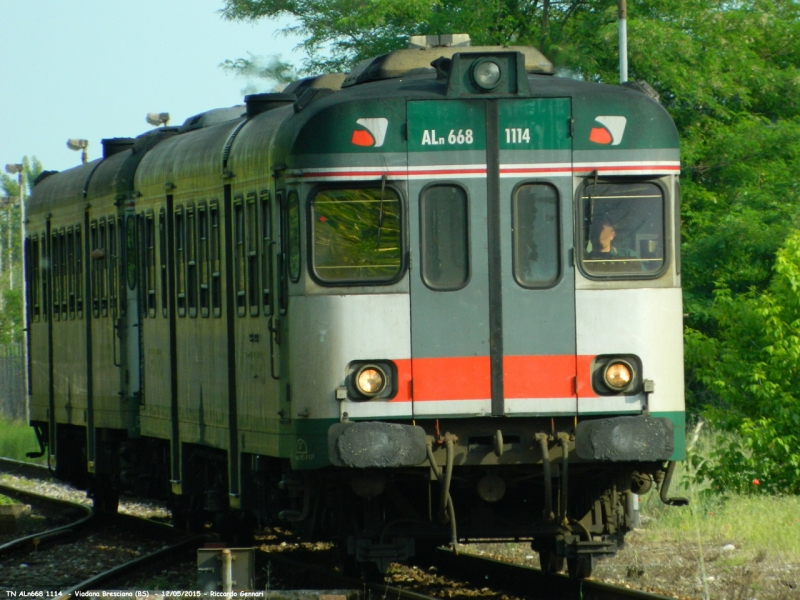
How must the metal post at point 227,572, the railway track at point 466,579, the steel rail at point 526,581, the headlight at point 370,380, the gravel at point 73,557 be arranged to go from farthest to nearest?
1. the gravel at point 73,557
2. the railway track at point 466,579
3. the steel rail at point 526,581
4. the headlight at point 370,380
5. the metal post at point 227,572

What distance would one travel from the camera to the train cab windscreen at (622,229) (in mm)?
8992

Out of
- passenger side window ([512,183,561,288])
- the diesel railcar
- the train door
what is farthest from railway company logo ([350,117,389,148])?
passenger side window ([512,183,561,288])

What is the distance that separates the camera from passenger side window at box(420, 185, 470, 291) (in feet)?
29.4

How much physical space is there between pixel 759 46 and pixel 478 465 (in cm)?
1716

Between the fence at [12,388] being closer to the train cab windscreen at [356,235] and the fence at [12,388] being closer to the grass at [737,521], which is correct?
the grass at [737,521]

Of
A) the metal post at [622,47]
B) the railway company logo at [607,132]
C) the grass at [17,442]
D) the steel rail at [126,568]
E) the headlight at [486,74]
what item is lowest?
the grass at [17,442]

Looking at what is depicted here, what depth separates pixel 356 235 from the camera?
29.4ft

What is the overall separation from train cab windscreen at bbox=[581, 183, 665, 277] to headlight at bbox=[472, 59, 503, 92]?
0.82 m

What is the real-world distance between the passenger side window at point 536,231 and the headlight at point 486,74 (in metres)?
0.63

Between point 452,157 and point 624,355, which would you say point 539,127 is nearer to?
point 452,157

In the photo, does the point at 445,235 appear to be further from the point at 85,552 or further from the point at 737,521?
the point at 85,552

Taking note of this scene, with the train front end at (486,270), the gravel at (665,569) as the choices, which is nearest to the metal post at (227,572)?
the train front end at (486,270)

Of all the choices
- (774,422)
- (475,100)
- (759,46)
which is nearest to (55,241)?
(774,422)

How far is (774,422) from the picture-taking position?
45.3 ft
